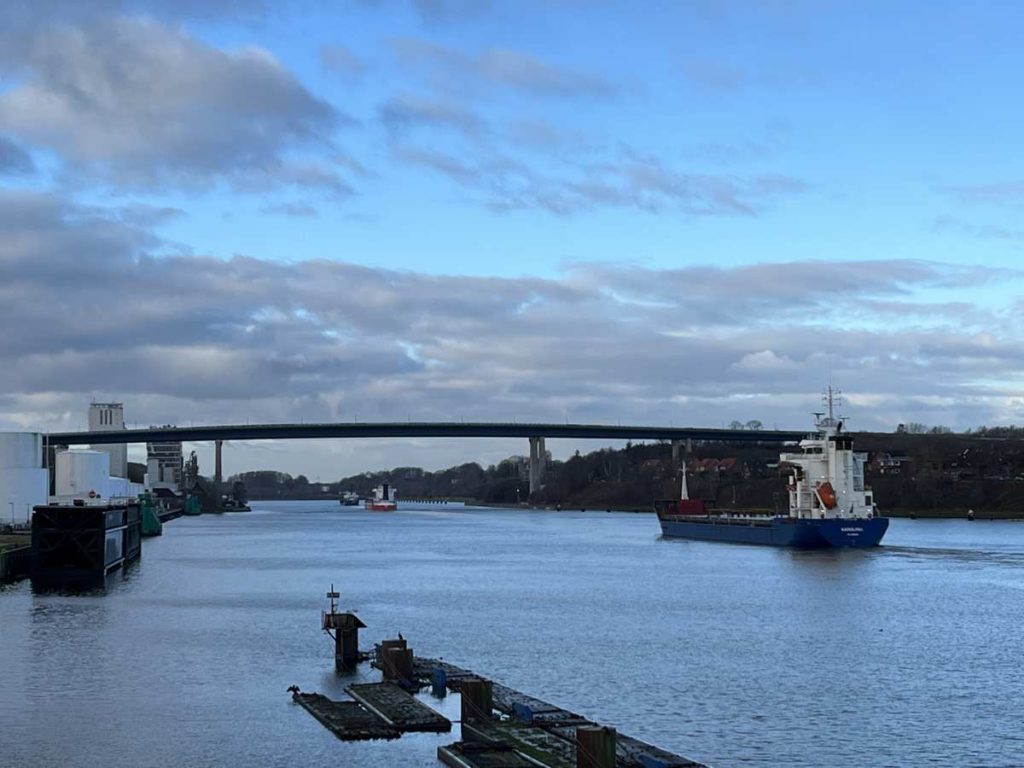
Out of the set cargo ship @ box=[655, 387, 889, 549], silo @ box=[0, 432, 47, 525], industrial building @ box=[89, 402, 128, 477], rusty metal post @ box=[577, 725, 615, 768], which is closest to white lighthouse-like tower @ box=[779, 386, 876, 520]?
cargo ship @ box=[655, 387, 889, 549]

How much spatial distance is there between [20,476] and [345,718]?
207ft

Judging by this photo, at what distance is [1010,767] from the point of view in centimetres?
2409

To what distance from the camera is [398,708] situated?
28.2m

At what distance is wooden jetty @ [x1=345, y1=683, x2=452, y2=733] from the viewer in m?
26.9

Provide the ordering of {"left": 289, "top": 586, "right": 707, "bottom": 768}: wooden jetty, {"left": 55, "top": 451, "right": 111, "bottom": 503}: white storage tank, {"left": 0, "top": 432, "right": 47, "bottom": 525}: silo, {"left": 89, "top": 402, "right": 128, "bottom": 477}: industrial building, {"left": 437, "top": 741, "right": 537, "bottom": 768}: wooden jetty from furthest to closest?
{"left": 89, "top": 402, "right": 128, "bottom": 477}: industrial building → {"left": 55, "top": 451, "right": 111, "bottom": 503}: white storage tank → {"left": 0, "top": 432, "right": 47, "bottom": 525}: silo → {"left": 437, "top": 741, "right": 537, "bottom": 768}: wooden jetty → {"left": 289, "top": 586, "right": 707, "bottom": 768}: wooden jetty

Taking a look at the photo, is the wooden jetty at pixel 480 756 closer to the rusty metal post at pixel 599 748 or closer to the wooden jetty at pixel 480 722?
the wooden jetty at pixel 480 722

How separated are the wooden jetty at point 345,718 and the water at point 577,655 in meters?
0.32

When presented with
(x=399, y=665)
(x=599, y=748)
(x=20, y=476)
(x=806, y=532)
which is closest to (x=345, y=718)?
(x=399, y=665)

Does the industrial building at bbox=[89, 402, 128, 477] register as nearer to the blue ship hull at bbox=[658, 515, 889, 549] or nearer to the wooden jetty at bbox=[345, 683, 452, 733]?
the blue ship hull at bbox=[658, 515, 889, 549]

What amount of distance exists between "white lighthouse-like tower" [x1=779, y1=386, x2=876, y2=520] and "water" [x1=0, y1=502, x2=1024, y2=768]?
34.1 ft

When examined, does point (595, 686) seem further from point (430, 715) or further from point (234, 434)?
point (234, 434)

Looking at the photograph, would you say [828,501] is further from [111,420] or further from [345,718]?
[111,420]

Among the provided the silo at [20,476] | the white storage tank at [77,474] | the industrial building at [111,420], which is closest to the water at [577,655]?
the silo at [20,476]

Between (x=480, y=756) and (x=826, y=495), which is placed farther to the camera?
(x=826, y=495)
